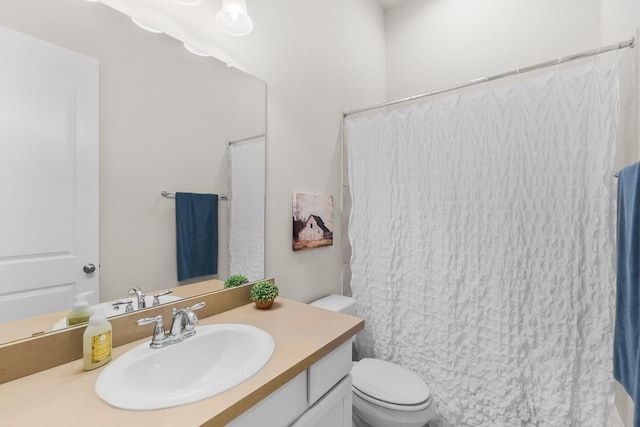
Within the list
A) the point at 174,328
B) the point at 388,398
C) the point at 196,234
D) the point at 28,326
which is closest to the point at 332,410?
the point at 388,398

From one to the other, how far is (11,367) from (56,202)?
460 mm

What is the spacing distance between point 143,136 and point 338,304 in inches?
56.0

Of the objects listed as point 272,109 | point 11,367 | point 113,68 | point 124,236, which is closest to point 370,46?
point 272,109

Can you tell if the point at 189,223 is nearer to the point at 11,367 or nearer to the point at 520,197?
the point at 11,367

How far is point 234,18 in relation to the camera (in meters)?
1.30

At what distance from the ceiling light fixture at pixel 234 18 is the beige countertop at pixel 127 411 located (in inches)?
51.6

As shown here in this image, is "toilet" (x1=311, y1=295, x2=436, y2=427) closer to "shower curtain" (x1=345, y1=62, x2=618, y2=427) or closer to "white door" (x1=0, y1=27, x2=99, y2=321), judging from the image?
"shower curtain" (x1=345, y1=62, x2=618, y2=427)

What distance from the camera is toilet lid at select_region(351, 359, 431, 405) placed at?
1420mm

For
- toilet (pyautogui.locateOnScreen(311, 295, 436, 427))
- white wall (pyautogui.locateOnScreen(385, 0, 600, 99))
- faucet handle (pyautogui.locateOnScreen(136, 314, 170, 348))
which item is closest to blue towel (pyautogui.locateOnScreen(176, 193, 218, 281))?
faucet handle (pyautogui.locateOnScreen(136, 314, 170, 348))

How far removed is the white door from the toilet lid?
1.29 m

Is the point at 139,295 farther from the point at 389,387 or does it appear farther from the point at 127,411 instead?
the point at 389,387

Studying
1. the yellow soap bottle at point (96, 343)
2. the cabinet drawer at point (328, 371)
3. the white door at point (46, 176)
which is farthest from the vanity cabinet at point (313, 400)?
the white door at point (46, 176)

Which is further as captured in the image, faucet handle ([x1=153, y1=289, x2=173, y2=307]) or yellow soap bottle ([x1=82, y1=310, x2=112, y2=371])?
faucet handle ([x1=153, y1=289, x2=173, y2=307])

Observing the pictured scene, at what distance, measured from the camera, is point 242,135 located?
1447 mm
